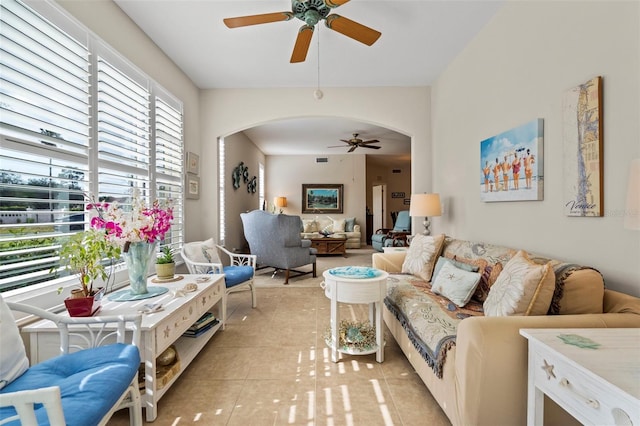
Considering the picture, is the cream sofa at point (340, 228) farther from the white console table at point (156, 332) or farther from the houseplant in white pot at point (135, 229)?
the houseplant in white pot at point (135, 229)

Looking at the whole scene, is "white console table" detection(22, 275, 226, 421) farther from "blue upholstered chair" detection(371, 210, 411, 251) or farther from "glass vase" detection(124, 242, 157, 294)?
"blue upholstered chair" detection(371, 210, 411, 251)

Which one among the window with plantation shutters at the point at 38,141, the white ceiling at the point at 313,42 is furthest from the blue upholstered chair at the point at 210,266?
the white ceiling at the point at 313,42

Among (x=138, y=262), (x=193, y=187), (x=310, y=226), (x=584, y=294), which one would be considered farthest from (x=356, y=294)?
(x=310, y=226)

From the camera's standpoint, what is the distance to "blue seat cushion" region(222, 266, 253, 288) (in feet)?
10.3

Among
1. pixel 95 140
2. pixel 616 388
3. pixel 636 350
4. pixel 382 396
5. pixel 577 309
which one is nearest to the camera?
pixel 616 388

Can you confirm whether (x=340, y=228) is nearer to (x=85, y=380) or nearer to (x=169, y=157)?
(x=169, y=157)

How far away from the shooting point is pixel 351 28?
88.2 inches

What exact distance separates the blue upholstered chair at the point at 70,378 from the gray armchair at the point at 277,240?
3027 millimetres

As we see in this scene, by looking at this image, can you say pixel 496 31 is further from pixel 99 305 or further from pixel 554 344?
pixel 99 305

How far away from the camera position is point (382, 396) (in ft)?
6.06

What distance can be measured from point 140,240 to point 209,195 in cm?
229

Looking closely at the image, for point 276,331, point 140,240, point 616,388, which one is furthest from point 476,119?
point 140,240

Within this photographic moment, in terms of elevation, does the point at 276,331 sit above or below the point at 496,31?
below

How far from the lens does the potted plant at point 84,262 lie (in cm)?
159
